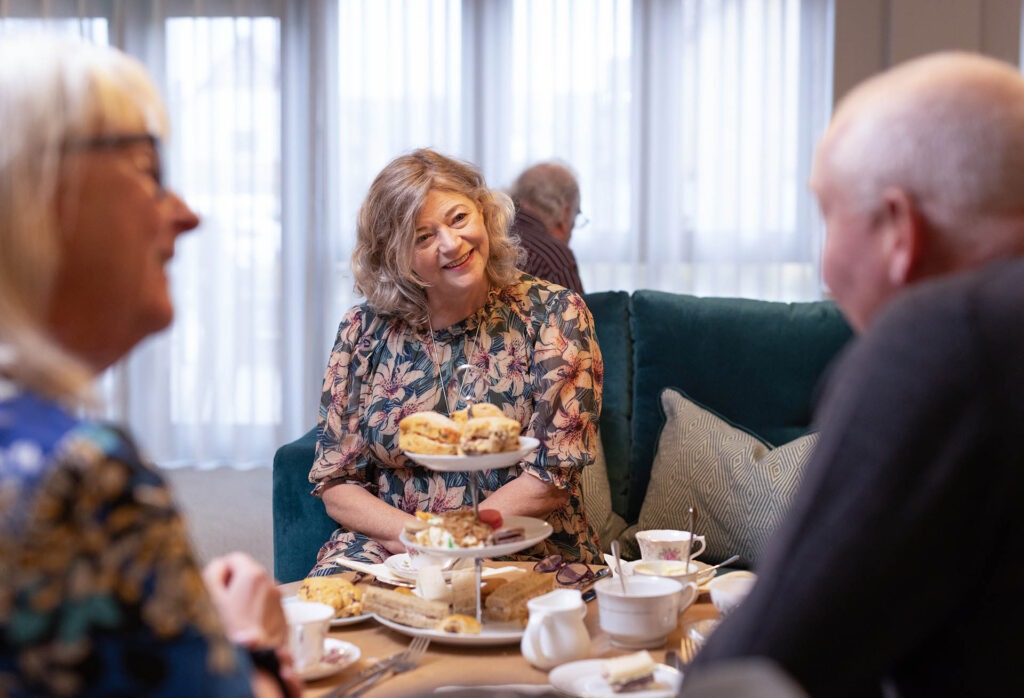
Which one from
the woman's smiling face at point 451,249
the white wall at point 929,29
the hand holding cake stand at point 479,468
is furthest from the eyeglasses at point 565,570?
the white wall at point 929,29

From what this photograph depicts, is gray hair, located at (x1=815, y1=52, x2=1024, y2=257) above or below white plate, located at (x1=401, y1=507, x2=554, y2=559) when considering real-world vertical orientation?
above

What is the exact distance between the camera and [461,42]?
5.74m

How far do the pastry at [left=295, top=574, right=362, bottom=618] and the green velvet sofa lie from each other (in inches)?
47.8

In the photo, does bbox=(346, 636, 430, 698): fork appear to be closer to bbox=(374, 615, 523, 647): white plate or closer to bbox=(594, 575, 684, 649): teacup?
bbox=(374, 615, 523, 647): white plate

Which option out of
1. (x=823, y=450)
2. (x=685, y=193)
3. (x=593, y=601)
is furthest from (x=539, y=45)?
(x=823, y=450)

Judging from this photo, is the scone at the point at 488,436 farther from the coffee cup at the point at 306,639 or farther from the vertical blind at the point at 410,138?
the vertical blind at the point at 410,138

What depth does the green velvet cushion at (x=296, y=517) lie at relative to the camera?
266cm

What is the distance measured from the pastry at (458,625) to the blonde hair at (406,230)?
1.03 metres

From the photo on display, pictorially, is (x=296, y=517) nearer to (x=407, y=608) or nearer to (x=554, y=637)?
(x=407, y=608)

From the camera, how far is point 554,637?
143 cm

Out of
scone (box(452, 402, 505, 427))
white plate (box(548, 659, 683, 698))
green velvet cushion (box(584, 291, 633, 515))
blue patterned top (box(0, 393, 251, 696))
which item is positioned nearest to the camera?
blue patterned top (box(0, 393, 251, 696))

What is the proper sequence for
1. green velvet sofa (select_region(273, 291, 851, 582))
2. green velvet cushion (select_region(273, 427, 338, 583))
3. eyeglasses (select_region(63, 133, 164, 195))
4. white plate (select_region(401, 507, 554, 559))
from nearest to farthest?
eyeglasses (select_region(63, 133, 164, 195)) → white plate (select_region(401, 507, 554, 559)) → green velvet cushion (select_region(273, 427, 338, 583)) → green velvet sofa (select_region(273, 291, 851, 582))

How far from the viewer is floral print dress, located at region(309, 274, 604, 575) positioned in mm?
2295

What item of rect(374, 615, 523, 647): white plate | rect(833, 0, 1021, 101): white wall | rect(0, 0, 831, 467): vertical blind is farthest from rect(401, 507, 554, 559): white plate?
rect(0, 0, 831, 467): vertical blind
